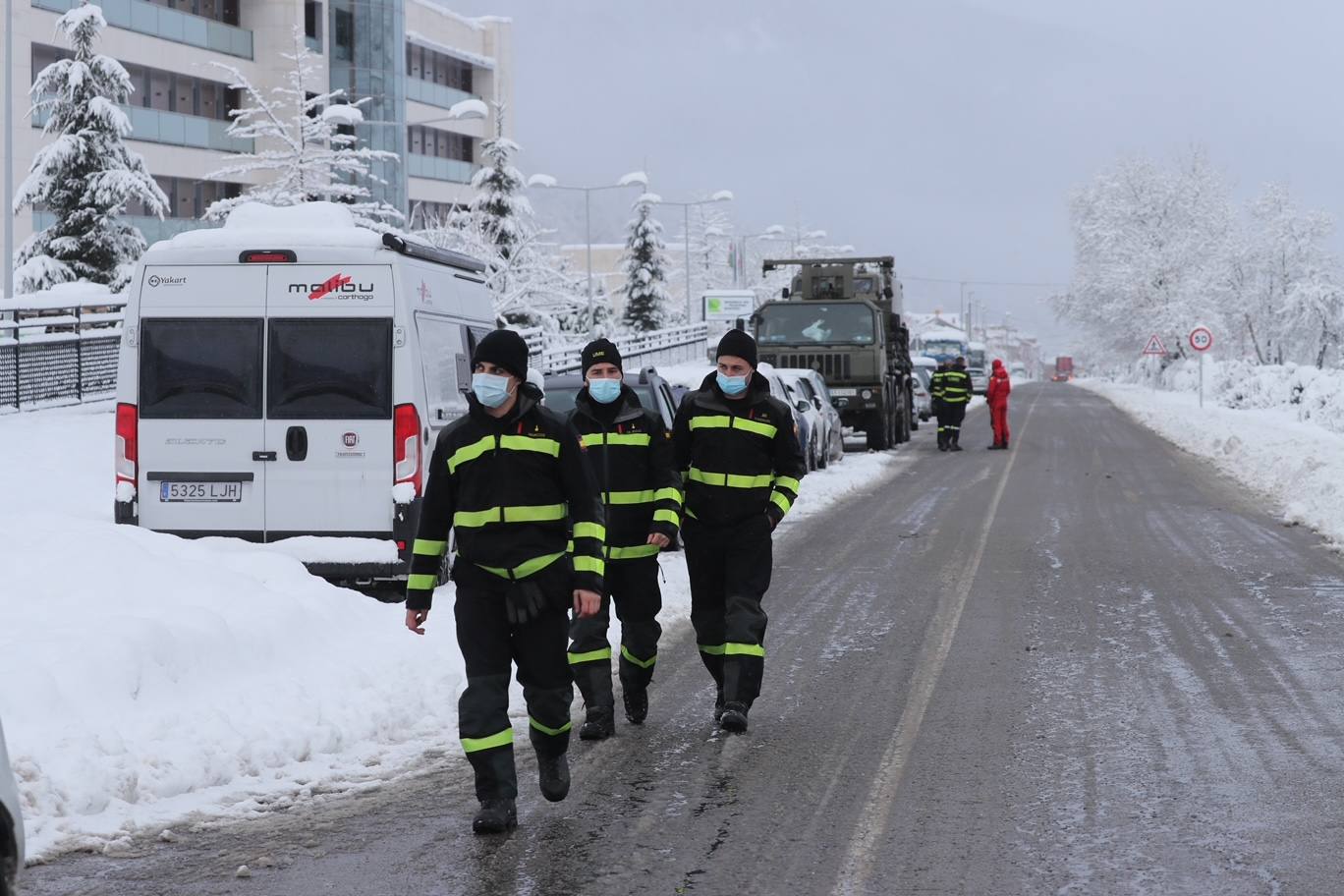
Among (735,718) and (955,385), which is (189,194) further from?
(735,718)

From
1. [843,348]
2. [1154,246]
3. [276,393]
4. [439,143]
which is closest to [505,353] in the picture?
[276,393]

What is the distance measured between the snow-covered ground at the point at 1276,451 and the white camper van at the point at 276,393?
380 inches

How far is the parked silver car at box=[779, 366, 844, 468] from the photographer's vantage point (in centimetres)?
2758

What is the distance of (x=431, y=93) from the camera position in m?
74.5

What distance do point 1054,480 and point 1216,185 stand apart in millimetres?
70163

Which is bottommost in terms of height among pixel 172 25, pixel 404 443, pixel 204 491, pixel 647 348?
pixel 204 491

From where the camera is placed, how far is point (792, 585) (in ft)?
44.3

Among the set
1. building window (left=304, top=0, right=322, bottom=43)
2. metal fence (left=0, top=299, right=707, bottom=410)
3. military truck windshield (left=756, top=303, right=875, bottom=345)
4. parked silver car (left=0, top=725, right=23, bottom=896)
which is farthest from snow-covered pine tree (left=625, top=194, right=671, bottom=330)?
parked silver car (left=0, top=725, right=23, bottom=896)

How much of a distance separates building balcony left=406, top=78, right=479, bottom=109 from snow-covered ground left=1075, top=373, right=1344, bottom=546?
36.3 metres

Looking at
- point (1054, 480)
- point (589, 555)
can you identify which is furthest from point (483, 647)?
point (1054, 480)

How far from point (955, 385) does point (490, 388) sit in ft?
89.5

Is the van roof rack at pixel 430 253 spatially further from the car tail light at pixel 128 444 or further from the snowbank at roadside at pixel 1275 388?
the snowbank at roadside at pixel 1275 388

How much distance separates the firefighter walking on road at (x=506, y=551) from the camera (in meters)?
6.20

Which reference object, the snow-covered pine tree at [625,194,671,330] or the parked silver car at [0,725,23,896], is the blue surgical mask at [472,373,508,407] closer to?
the parked silver car at [0,725,23,896]
